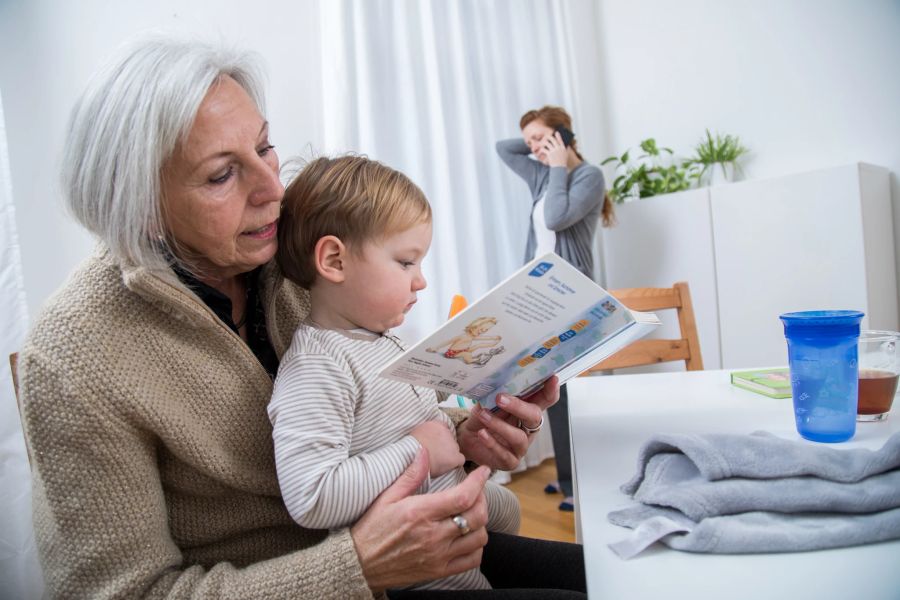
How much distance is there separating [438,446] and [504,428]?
0.46 feet

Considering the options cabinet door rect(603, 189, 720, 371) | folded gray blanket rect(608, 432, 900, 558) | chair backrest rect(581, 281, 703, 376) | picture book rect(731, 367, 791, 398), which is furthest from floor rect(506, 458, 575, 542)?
folded gray blanket rect(608, 432, 900, 558)

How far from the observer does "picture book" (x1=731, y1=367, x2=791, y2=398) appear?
3.56 feet

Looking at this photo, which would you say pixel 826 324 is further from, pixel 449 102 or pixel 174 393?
pixel 449 102

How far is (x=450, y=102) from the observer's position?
283cm

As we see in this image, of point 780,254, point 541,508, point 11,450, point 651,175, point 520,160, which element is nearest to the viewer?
point 11,450

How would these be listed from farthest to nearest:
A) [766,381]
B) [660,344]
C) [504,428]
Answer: [660,344], [766,381], [504,428]

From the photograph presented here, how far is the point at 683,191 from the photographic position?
9.63ft

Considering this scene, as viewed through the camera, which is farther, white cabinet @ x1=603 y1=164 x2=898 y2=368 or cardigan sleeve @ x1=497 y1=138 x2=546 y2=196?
cardigan sleeve @ x1=497 y1=138 x2=546 y2=196

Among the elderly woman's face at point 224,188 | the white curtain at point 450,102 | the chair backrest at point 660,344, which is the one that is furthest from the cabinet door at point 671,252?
the elderly woman's face at point 224,188

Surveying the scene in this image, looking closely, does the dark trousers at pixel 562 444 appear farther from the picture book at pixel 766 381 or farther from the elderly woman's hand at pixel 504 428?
the elderly woman's hand at pixel 504 428

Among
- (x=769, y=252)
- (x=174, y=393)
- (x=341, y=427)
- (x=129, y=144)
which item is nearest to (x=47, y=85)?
(x=129, y=144)

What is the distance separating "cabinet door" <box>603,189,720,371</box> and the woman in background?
17.0 inches

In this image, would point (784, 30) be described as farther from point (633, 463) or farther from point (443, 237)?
point (633, 463)

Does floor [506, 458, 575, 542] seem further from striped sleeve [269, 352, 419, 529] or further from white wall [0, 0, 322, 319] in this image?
white wall [0, 0, 322, 319]
